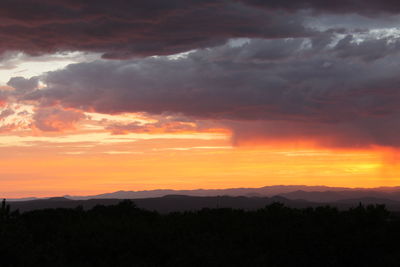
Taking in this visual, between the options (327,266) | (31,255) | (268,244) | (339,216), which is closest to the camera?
(31,255)

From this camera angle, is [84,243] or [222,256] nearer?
[222,256]

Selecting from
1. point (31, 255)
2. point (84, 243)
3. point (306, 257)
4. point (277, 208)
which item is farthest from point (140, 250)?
point (277, 208)

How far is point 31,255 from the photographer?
19.3m

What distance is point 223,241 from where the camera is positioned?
22406 mm

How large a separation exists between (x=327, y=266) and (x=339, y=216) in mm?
4336

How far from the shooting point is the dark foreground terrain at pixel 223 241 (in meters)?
19.9

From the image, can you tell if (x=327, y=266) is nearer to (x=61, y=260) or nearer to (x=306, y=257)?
(x=306, y=257)

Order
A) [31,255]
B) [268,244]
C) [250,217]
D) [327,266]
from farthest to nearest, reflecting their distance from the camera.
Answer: [250,217], [268,244], [327,266], [31,255]

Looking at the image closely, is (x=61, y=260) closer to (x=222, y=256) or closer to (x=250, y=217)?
(x=222, y=256)

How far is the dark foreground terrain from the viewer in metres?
19.9

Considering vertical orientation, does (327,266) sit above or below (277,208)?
below

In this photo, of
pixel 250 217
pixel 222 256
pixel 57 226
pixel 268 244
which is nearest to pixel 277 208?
pixel 250 217

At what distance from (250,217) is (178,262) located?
7.92 metres

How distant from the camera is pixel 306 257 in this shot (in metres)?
21.4
